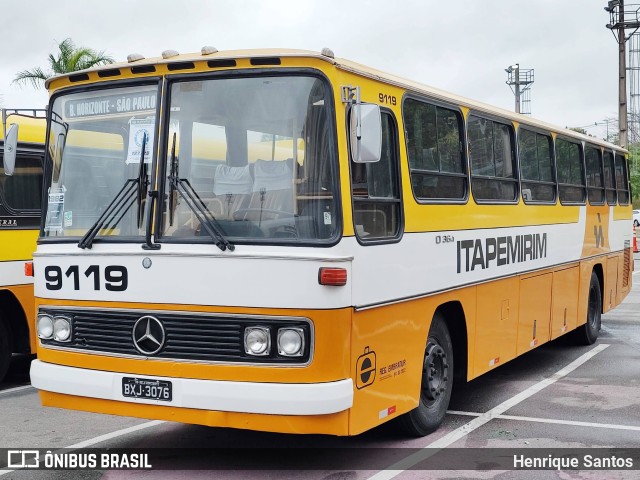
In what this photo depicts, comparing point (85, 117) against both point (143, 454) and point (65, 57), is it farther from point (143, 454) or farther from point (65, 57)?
point (65, 57)

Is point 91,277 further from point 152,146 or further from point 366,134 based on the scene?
point 366,134

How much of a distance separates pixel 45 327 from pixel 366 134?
2.72m

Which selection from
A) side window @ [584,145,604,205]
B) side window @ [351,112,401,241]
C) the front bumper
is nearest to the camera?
the front bumper

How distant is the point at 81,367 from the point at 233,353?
1236 millimetres

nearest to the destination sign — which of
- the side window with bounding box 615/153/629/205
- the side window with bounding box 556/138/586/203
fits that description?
the side window with bounding box 556/138/586/203

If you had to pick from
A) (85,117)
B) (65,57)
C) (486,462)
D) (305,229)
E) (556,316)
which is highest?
(65,57)

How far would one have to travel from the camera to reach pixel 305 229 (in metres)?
5.55

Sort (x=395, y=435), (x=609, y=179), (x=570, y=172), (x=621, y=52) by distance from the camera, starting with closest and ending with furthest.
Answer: (x=395, y=435) < (x=570, y=172) < (x=609, y=179) < (x=621, y=52)

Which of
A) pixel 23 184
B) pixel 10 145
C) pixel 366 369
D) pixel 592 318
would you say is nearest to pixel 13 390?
pixel 23 184

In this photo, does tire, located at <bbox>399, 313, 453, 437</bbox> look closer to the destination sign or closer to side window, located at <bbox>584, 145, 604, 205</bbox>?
the destination sign

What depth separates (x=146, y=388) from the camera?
5.77 metres

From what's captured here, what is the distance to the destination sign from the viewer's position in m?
6.05

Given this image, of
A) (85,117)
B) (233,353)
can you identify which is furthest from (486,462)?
(85,117)

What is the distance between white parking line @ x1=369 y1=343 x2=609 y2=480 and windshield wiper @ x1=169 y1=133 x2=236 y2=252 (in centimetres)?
194
